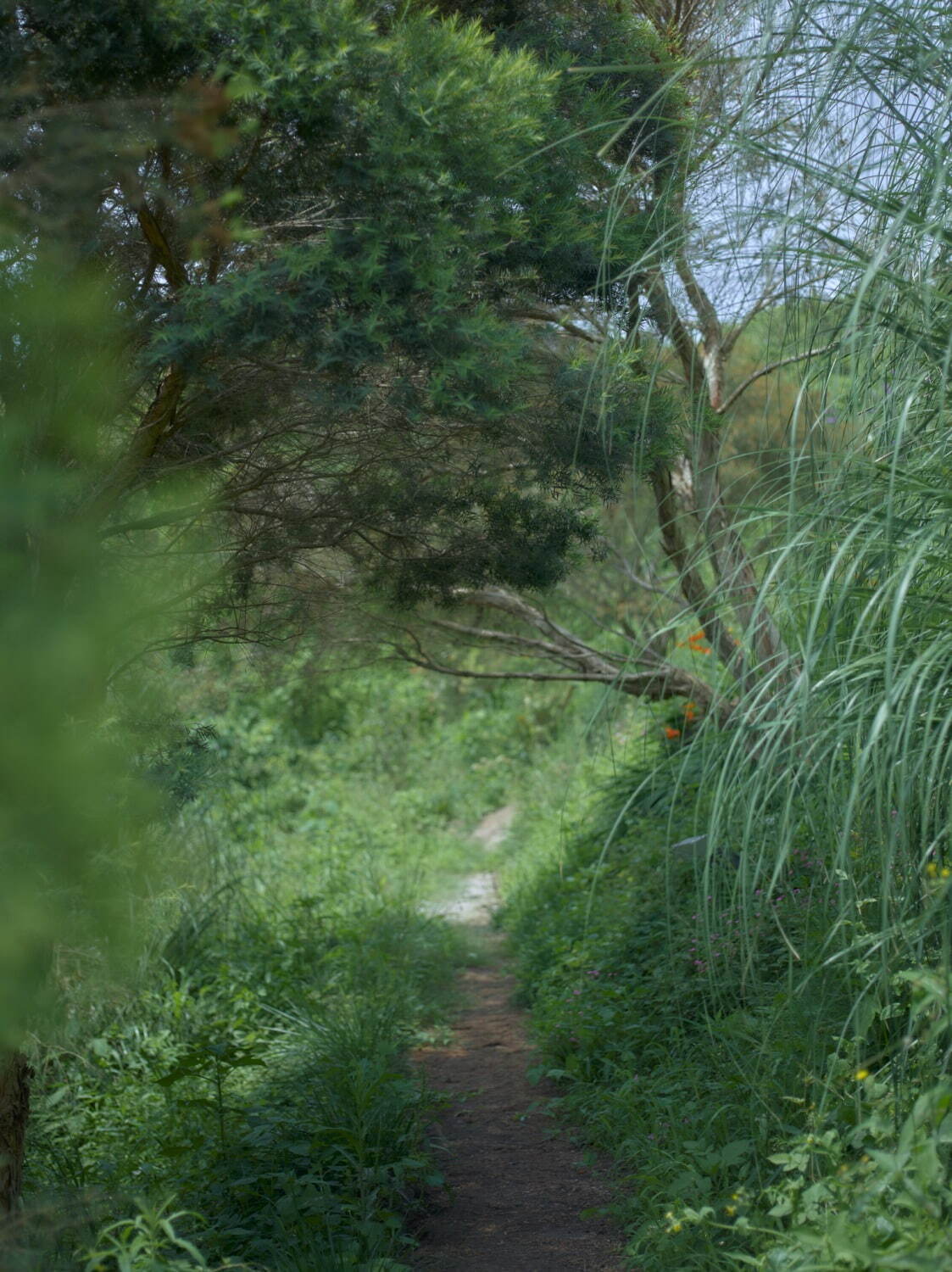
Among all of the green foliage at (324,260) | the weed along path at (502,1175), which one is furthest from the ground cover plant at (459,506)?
the weed along path at (502,1175)

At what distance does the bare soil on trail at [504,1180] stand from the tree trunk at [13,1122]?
1.12 m

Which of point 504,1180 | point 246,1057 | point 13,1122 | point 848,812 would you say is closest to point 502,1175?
point 504,1180

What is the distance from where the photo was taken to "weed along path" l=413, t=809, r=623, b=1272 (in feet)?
10.4

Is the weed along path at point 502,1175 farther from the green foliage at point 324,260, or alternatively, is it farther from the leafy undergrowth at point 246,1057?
the green foliage at point 324,260

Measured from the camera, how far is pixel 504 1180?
12.2ft

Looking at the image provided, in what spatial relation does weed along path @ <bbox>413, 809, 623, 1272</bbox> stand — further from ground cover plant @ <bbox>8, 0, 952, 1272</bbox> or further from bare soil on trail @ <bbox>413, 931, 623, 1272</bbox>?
ground cover plant @ <bbox>8, 0, 952, 1272</bbox>

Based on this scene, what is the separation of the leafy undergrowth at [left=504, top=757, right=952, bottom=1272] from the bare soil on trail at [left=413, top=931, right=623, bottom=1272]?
131 millimetres

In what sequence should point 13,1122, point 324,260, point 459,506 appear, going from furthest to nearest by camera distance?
point 459,506, point 13,1122, point 324,260

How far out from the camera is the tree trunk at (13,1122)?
2.75m

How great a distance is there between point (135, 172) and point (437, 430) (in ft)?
3.24

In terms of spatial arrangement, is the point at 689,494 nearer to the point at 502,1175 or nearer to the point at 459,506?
the point at 459,506

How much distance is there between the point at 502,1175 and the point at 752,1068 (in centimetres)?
110

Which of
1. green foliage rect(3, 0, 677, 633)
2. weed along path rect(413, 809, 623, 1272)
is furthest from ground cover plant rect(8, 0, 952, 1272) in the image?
weed along path rect(413, 809, 623, 1272)

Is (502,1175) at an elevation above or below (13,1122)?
below
